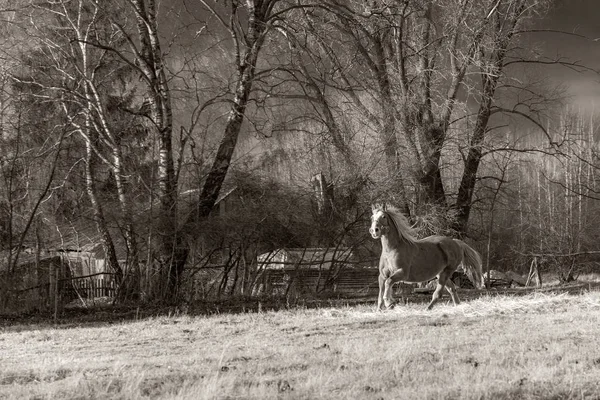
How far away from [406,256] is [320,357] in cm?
674

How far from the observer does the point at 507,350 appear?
880 cm

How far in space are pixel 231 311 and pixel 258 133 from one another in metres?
6.70

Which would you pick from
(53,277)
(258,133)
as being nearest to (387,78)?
(258,133)

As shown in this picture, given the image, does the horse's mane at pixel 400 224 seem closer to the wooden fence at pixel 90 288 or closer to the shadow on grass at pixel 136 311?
the shadow on grass at pixel 136 311

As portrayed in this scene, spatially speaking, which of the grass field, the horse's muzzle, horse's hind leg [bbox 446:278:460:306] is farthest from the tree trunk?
horse's hind leg [bbox 446:278:460:306]

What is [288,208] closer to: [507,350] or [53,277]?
[53,277]

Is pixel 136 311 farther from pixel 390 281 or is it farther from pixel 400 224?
pixel 400 224

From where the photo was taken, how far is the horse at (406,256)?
14703 millimetres

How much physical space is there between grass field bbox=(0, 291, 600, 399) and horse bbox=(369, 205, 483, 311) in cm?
114

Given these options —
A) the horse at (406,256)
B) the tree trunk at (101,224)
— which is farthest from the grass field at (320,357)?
the tree trunk at (101,224)

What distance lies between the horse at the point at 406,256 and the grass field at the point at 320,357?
1.14 m

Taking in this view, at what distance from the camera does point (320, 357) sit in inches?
338

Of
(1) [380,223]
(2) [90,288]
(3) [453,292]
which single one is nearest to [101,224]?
(2) [90,288]

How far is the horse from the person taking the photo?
14.7m
